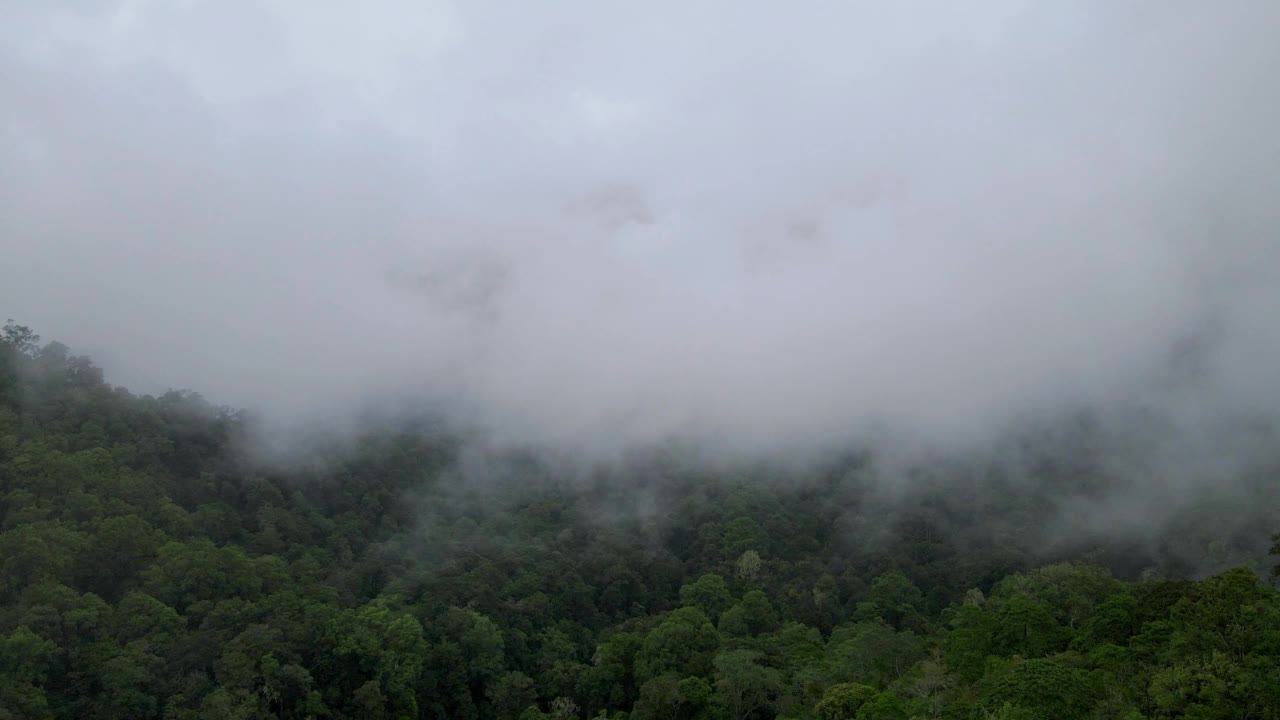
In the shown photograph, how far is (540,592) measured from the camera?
73062 mm

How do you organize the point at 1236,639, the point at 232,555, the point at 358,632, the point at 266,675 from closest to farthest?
1. the point at 1236,639
2. the point at 266,675
3. the point at 358,632
4. the point at 232,555

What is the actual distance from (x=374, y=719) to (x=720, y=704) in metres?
21.5

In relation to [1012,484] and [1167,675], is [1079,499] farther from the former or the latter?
[1167,675]

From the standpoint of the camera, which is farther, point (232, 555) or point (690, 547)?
point (690, 547)

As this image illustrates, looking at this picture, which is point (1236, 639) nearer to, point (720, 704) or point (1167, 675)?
point (1167, 675)

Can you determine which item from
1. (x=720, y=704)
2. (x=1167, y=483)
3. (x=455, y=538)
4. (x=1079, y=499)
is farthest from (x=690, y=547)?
(x=1167, y=483)

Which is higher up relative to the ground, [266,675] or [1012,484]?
[1012,484]

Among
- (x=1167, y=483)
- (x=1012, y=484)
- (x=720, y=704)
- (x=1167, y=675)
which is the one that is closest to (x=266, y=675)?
(x=720, y=704)

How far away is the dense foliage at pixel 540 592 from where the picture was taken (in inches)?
1806

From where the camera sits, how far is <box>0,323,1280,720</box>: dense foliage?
151 feet

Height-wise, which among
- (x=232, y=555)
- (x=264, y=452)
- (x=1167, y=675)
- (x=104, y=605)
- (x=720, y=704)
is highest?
(x=264, y=452)

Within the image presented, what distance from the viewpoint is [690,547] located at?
91.9 metres

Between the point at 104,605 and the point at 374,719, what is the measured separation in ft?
58.8

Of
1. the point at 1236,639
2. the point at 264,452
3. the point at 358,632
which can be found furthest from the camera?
the point at 264,452
